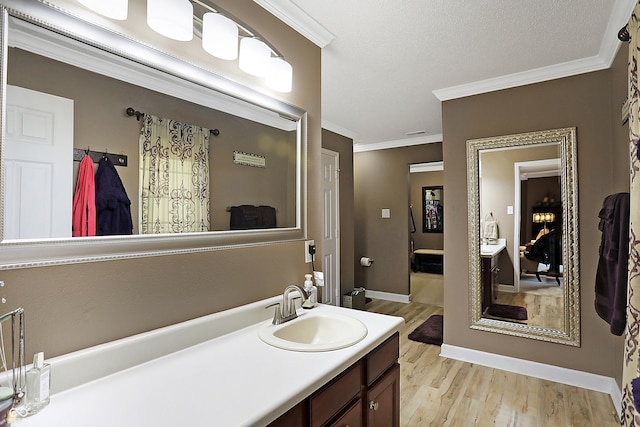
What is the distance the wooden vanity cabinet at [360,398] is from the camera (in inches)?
39.6

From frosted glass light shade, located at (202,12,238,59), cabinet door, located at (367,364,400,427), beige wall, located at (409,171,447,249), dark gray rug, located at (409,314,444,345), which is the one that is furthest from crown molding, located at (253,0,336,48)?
beige wall, located at (409,171,447,249)

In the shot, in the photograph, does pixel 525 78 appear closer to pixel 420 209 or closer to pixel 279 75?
pixel 279 75

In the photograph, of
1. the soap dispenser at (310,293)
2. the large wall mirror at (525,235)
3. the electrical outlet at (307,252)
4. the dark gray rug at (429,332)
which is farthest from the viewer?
the dark gray rug at (429,332)

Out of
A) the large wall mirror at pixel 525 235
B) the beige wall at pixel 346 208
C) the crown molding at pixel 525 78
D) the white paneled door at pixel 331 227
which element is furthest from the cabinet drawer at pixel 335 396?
the beige wall at pixel 346 208

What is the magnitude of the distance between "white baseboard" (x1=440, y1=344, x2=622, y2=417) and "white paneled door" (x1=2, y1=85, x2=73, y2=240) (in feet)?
10.1

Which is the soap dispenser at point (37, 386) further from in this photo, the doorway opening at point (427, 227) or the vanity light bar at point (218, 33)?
the doorway opening at point (427, 227)

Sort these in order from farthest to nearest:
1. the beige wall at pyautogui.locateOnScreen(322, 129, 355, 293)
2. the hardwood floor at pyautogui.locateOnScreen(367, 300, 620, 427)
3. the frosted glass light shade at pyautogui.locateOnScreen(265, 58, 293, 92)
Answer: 1. the beige wall at pyautogui.locateOnScreen(322, 129, 355, 293)
2. the hardwood floor at pyautogui.locateOnScreen(367, 300, 620, 427)
3. the frosted glass light shade at pyautogui.locateOnScreen(265, 58, 293, 92)

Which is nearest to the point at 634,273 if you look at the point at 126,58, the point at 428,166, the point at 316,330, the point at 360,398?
the point at 360,398

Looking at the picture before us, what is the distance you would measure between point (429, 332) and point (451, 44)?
2.87 meters

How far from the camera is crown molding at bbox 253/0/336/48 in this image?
5.56 feet

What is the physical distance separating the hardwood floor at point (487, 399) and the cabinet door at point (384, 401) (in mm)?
656

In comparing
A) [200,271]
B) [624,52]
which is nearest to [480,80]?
[624,52]

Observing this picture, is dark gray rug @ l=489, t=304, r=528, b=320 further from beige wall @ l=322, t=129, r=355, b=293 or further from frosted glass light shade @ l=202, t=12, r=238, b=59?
frosted glass light shade @ l=202, t=12, r=238, b=59

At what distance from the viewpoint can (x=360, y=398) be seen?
4.24 feet
